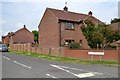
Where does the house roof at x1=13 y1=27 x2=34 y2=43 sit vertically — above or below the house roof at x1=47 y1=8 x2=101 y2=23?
below

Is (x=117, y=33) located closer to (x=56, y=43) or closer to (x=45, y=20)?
(x=56, y=43)

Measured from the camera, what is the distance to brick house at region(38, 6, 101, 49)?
3525cm

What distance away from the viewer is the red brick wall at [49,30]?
35.9 metres

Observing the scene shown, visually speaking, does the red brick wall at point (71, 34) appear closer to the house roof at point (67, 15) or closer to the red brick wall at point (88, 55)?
the house roof at point (67, 15)

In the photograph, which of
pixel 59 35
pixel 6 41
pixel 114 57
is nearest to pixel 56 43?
pixel 59 35

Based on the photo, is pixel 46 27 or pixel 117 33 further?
pixel 46 27

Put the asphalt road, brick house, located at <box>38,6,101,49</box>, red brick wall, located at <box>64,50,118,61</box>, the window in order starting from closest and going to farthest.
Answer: the asphalt road → red brick wall, located at <box>64,50,118,61</box> → brick house, located at <box>38,6,101,49</box> → the window

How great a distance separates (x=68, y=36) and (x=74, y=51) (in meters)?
11.0

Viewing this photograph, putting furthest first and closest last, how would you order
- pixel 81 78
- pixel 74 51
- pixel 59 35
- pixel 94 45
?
pixel 59 35 < pixel 94 45 < pixel 74 51 < pixel 81 78

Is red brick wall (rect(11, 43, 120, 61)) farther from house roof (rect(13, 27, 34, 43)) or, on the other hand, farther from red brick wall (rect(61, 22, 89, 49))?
house roof (rect(13, 27, 34, 43))

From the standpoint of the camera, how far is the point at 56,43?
35.7 meters

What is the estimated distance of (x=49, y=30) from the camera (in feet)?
125

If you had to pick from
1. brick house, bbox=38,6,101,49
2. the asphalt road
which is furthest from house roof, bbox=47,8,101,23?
the asphalt road

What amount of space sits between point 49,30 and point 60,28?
3459 millimetres
